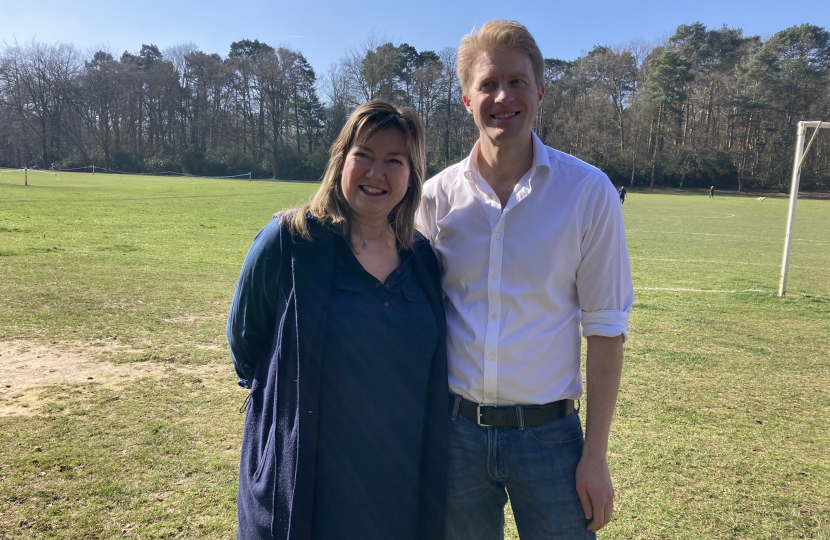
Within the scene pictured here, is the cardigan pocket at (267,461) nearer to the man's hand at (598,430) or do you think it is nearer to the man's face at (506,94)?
the man's hand at (598,430)

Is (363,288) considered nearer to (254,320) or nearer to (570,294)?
(254,320)

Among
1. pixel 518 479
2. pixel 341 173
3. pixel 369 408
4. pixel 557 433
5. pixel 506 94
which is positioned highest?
pixel 506 94

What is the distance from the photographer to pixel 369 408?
1.87 meters

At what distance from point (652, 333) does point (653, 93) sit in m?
66.9

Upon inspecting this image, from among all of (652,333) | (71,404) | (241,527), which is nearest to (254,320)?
(241,527)

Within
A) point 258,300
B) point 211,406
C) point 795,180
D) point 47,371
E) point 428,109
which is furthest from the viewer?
point 428,109

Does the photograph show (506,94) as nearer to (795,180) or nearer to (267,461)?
(267,461)

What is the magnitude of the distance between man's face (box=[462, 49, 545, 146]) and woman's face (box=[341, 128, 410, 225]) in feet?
1.14

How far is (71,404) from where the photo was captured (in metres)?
4.52

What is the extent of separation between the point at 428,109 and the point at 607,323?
68.5m

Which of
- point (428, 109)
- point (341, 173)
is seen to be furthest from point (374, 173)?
point (428, 109)

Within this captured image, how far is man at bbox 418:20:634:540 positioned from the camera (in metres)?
1.94

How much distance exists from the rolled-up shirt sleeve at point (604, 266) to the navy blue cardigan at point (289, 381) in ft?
1.81

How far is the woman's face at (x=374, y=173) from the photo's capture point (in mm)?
2041
